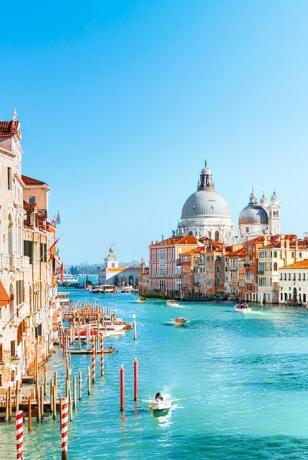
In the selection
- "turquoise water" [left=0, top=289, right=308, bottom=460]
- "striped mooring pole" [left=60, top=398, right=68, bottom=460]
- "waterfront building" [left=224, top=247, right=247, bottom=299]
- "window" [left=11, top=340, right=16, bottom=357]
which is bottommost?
"turquoise water" [left=0, top=289, right=308, bottom=460]

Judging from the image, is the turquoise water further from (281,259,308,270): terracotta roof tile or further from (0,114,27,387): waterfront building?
(281,259,308,270): terracotta roof tile

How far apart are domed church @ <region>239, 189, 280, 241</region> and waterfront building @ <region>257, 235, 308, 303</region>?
31874 mm

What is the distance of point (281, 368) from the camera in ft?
82.4

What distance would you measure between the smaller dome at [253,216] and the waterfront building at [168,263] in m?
10.2

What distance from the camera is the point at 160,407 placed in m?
17.7

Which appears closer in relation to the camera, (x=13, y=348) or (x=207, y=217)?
(x=13, y=348)

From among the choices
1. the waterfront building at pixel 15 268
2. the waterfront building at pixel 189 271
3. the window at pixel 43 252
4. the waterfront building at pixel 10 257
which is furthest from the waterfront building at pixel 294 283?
the waterfront building at pixel 10 257

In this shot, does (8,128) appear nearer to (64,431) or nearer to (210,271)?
(64,431)

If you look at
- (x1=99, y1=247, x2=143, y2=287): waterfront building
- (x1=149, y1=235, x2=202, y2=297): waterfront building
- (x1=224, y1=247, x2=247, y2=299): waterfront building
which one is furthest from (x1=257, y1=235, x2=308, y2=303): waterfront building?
(x1=99, y1=247, x2=143, y2=287): waterfront building

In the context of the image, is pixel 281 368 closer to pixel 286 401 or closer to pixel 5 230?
pixel 286 401

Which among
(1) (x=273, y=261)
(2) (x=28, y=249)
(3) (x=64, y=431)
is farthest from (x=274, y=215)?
(3) (x=64, y=431)

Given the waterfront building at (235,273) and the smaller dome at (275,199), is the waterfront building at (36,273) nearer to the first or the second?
the waterfront building at (235,273)

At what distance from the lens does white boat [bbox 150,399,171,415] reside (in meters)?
17.6

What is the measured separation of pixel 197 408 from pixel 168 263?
72.2 metres
